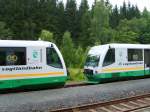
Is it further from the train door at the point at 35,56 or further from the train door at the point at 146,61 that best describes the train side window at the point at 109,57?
the train door at the point at 35,56

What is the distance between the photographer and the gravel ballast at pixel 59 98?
13.5 m

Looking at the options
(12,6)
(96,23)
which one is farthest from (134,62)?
(12,6)

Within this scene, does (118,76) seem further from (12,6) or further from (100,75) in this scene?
(12,6)

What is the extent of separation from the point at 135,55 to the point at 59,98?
396 inches

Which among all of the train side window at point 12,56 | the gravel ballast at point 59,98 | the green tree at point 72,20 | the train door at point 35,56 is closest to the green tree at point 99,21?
the green tree at point 72,20

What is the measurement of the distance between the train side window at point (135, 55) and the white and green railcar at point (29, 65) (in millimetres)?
6246

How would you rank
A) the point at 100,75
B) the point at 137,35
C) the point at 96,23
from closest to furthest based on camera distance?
1. the point at 100,75
2. the point at 96,23
3. the point at 137,35

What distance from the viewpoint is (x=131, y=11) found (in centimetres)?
12312

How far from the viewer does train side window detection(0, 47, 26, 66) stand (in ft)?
56.4

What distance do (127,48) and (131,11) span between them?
102323 millimetres

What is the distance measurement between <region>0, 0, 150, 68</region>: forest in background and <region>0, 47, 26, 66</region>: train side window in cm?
4557

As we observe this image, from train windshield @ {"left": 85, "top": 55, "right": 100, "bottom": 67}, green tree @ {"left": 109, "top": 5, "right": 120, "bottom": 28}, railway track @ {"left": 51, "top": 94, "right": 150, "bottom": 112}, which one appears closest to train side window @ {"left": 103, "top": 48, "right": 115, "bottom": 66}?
train windshield @ {"left": 85, "top": 55, "right": 100, "bottom": 67}

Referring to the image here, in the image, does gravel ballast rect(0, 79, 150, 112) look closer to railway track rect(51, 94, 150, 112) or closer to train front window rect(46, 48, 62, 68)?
railway track rect(51, 94, 150, 112)

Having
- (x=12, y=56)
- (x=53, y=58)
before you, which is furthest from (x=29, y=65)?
(x=53, y=58)
